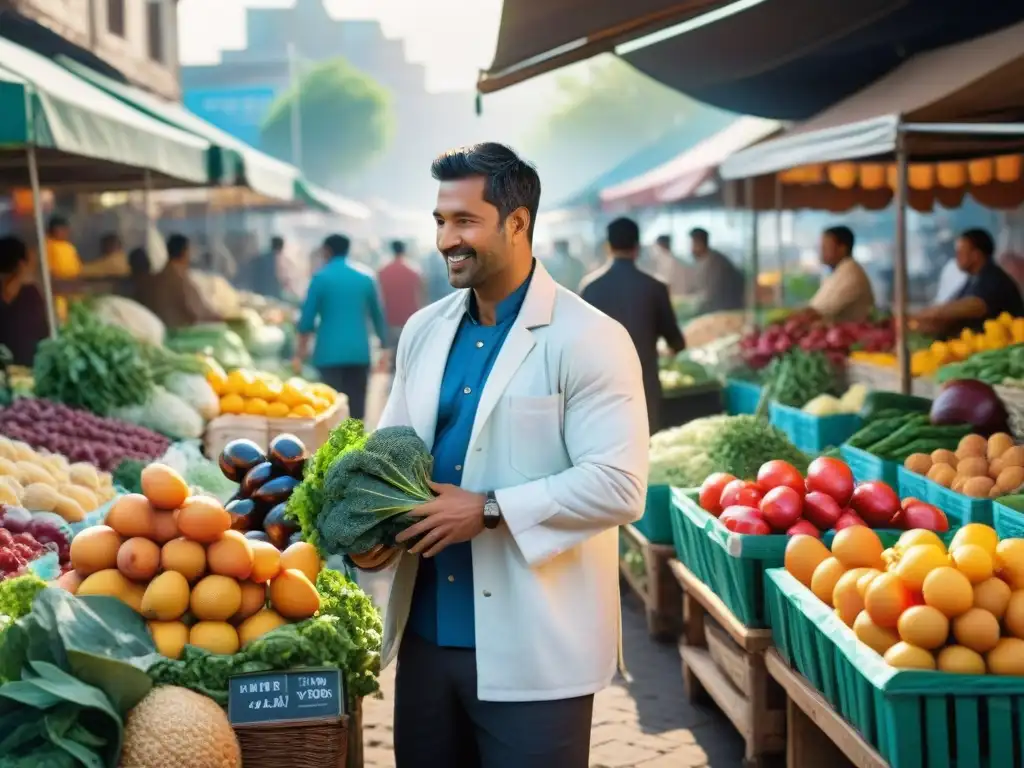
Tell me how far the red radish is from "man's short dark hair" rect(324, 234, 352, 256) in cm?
671

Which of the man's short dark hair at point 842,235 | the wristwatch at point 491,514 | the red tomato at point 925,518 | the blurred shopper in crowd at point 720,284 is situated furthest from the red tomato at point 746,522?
the blurred shopper in crowd at point 720,284

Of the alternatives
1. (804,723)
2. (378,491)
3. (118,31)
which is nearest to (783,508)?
(804,723)

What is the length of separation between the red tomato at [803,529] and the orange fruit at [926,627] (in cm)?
123

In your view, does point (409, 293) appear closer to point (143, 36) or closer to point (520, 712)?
point (143, 36)

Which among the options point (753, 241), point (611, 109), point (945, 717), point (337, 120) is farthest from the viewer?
point (611, 109)

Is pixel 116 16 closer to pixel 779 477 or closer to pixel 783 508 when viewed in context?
pixel 779 477

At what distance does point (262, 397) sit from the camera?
8547mm

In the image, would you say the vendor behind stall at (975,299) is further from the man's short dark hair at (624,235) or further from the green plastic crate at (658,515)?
the green plastic crate at (658,515)

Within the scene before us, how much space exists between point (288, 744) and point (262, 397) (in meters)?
5.60

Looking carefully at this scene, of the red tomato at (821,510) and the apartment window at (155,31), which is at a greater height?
the apartment window at (155,31)

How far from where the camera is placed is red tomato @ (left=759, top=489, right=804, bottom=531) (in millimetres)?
5055

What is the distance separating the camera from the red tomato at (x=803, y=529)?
4928 mm

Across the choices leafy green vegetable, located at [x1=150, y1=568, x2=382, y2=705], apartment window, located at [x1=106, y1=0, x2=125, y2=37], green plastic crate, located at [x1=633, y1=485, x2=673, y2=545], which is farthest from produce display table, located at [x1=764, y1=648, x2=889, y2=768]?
apartment window, located at [x1=106, y1=0, x2=125, y2=37]

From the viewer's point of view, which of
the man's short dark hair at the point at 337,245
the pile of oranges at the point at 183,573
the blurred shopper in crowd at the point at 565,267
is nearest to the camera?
the pile of oranges at the point at 183,573
